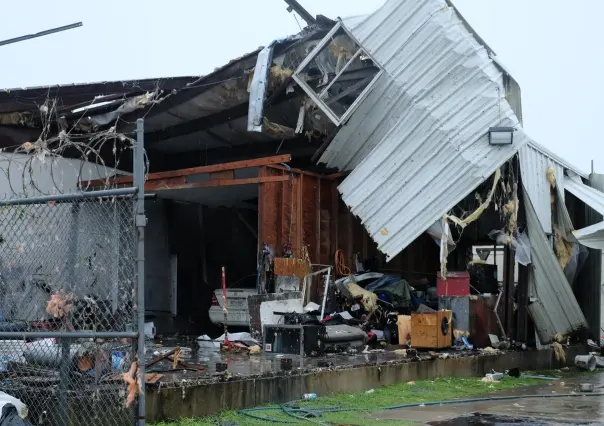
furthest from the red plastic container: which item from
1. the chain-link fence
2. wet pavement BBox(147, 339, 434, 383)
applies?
the chain-link fence

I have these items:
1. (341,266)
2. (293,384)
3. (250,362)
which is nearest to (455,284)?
(341,266)

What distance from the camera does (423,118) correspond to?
1533cm

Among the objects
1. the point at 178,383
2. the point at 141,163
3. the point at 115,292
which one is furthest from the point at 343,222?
the point at 141,163

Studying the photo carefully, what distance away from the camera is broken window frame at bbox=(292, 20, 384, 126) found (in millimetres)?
14992

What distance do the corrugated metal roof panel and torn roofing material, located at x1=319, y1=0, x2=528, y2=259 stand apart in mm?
2673

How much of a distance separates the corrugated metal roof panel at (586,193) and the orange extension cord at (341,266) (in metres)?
5.37

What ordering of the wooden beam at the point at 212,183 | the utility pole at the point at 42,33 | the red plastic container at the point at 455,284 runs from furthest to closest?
the wooden beam at the point at 212,183 < the red plastic container at the point at 455,284 < the utility pole at the point at 42,33

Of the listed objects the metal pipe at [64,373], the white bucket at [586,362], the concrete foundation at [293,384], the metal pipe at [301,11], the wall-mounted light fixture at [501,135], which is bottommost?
the white bucket at [586,362]

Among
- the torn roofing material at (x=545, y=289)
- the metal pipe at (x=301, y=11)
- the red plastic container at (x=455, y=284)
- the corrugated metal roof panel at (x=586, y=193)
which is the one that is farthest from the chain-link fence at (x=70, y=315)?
the corrugated metal roof panel at (x=586, y=193)

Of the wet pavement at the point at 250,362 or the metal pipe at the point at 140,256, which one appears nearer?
the metal pipe at the point at 140,256

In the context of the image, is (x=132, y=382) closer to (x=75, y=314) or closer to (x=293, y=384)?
(x=75, y=314)

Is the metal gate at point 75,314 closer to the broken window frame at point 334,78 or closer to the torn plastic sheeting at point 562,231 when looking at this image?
the broken window frame at point 334,78

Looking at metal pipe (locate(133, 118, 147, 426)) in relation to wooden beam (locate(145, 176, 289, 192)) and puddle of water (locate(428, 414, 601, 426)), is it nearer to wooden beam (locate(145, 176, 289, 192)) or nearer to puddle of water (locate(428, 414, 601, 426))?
puddle of water (locate(428, 414, 601, 426))

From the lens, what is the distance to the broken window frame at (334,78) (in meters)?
15.0
